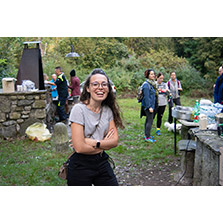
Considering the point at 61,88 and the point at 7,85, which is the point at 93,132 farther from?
the point at 61,88

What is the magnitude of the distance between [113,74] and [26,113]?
8.73 meters

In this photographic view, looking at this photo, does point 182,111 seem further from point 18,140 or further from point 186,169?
point 18,140

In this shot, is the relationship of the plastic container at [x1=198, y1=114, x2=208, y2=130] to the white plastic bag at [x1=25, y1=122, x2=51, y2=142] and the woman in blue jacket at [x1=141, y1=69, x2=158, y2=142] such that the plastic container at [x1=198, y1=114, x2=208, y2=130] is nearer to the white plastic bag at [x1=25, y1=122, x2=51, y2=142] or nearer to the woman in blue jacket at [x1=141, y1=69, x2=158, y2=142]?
the woman in blue jacket at [x1=141, y1=69, x2=158, y2=142]

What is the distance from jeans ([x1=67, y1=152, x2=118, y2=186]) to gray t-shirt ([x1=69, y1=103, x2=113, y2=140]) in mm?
179

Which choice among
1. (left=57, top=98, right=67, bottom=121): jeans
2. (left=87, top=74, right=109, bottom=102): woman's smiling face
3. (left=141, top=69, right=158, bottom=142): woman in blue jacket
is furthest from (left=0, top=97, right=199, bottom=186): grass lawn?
(left=87, top=74, right=109, bottom=102): woman's smiling face

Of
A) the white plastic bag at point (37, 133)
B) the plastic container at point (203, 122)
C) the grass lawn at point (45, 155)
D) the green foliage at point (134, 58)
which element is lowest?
the grass lawn at point (45, 155)

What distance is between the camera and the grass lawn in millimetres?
4340

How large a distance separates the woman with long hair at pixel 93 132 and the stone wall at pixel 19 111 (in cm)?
426

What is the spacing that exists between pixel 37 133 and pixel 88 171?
4.28 meters

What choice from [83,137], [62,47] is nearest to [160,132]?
[83,137]

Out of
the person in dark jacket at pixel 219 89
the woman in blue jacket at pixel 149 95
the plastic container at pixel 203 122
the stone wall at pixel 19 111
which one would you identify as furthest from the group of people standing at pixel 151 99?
the stone wall at pixel 19 111

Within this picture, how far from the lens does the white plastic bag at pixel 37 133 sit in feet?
20.4

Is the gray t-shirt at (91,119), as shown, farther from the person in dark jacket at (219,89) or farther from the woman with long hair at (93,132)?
the person in dark jacket at (219,89)

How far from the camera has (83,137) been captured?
2.25 m
